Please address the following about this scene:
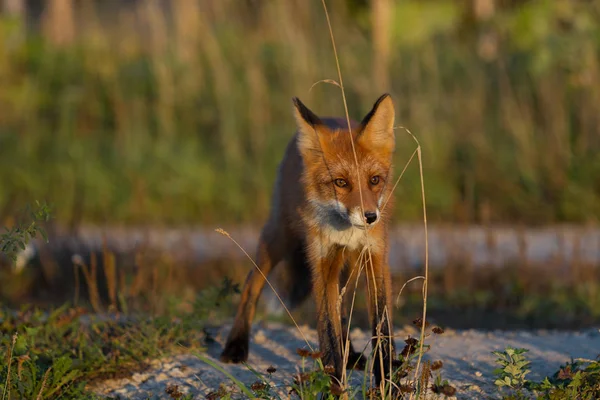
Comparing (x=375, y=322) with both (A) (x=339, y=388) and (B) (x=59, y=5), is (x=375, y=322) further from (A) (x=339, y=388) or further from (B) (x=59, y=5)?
(B) (x=59, y=5)

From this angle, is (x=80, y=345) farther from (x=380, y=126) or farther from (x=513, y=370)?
(x=513, y=370)

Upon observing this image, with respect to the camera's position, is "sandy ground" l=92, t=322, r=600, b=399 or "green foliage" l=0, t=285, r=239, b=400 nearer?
"green foliage" l=0, t=285, r=239, b=400

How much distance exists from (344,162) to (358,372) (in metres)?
1.25

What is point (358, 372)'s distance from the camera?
206 inches

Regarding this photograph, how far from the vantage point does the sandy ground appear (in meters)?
5.02

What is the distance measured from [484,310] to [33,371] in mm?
4247

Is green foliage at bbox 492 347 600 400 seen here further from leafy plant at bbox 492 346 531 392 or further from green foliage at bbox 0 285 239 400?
green foliage at bbox 0 285 239 400

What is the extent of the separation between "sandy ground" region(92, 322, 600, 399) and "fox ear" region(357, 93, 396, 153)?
1074 mm

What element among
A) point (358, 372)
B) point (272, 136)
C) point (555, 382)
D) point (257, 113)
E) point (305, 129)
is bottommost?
point (358, 372)

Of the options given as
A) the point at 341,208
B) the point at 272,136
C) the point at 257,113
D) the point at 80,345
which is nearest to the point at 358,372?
the point at 341,208

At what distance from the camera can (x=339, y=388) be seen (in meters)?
4.08

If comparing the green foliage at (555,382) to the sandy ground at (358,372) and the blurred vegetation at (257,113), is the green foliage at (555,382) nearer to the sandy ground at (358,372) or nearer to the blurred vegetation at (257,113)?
the sandy ground at (358,372)

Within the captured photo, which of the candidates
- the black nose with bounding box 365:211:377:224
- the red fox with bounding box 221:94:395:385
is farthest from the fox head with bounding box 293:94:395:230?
the black nose with bounding box 365:211:377:224

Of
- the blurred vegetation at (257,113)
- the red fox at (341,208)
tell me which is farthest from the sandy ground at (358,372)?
the blurred vegetation at (257,113)
